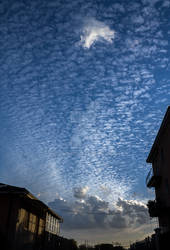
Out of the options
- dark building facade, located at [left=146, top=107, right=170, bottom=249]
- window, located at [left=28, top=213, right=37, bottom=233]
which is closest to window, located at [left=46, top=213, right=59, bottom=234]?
window, located at [left=28, top=213, right=37, bottom=233]

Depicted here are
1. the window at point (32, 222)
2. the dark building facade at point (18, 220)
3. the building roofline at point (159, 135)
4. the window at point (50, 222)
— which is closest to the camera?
the dark building facade at point (18, 220)

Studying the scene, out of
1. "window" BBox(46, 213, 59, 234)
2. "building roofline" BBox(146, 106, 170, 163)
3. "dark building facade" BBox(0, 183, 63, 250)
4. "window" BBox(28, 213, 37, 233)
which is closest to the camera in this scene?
"dark building facade" BBox(0, 183, 63, 250)

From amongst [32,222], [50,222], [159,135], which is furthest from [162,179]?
[50,222]

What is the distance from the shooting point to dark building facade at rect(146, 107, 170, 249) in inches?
781

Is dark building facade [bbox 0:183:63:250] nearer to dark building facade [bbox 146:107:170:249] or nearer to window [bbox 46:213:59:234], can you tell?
window [bbox 46:213:59:234]

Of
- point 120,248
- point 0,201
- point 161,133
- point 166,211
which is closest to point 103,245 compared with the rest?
point 120,248

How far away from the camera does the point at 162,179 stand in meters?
21.9

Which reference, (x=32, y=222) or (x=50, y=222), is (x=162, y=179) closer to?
(x=32, y=222)

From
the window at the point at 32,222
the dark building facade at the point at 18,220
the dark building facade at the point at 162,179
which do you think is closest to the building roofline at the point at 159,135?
the dark building facade at the point at 162,179

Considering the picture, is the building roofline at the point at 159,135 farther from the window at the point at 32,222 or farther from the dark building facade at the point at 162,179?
the window at the point at 32,222

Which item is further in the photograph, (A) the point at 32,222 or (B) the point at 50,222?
(B) the point at 50,222

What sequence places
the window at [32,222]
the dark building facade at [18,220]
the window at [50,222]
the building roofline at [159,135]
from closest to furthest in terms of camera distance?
1. the dark building facade at [18,220]
2. the building roofline at [159,135]
3. the window at [32,222]
4. the window at [50,222]

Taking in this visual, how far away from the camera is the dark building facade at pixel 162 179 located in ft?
65.1

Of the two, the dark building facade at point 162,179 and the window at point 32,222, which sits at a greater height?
the dark building facade at point 162,179
